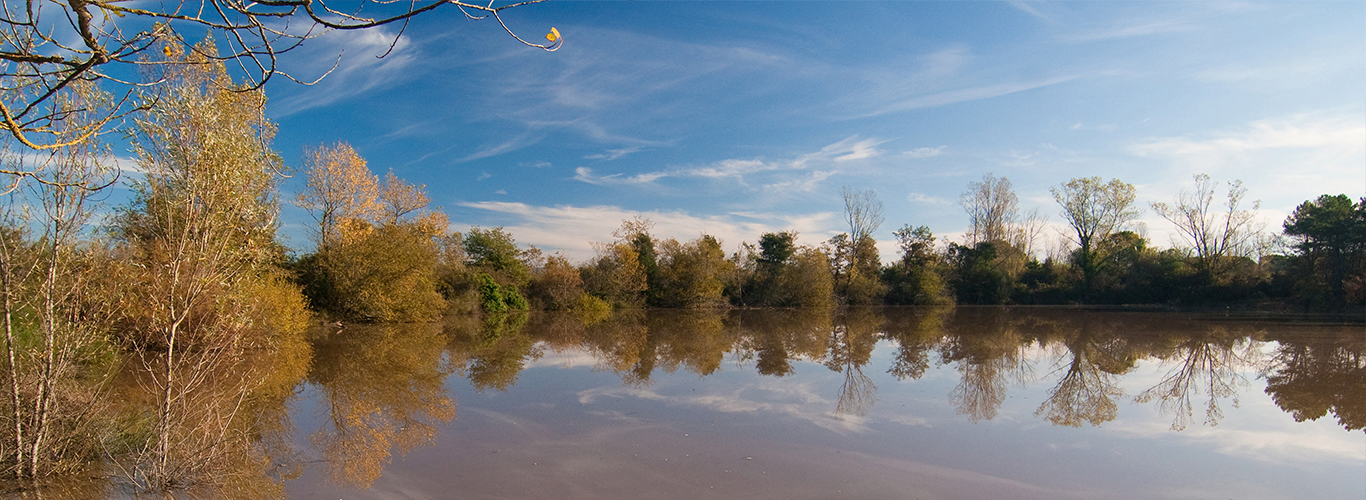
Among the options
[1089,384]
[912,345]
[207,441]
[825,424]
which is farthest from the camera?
[912,345]

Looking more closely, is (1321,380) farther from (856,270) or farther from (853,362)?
(856,270)

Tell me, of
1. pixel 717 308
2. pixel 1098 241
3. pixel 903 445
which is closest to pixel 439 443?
pixel 903 445

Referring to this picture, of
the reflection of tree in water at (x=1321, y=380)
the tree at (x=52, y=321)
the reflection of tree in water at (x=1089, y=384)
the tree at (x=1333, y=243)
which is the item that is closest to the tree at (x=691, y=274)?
the reflection of tree in water at (x=1089, y=384)

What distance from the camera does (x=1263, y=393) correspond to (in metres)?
8.45

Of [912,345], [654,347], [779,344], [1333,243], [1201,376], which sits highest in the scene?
[1333,243]

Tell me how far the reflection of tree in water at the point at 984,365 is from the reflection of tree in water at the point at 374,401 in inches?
240

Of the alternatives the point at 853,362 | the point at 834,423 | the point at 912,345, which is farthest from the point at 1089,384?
the point at 912,345

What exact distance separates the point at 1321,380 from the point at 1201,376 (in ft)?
4.95

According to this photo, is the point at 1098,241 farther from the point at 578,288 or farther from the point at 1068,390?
the point at 1068,390

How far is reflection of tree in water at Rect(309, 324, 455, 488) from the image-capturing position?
534 centimetres

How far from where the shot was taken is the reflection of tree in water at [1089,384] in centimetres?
713

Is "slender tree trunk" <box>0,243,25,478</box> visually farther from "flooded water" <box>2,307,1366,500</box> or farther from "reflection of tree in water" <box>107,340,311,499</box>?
"flooded water" <box>2,307,1366,500</box>

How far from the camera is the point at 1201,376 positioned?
980 cm

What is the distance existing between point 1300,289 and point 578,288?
3206cm
